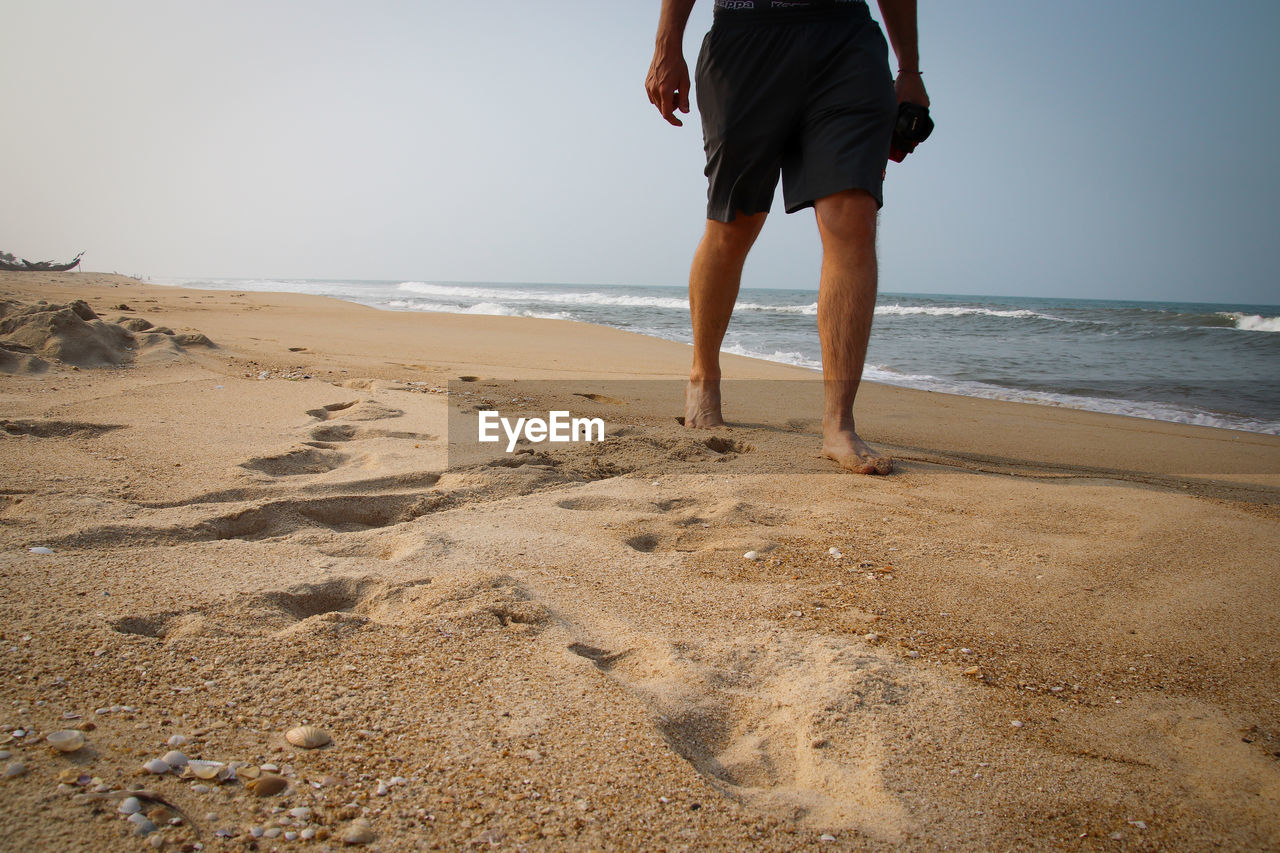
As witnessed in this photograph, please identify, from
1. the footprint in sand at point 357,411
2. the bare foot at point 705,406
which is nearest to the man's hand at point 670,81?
the bare foot at point 705,406

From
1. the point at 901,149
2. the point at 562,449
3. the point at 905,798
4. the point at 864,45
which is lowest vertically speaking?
the point at 905,798

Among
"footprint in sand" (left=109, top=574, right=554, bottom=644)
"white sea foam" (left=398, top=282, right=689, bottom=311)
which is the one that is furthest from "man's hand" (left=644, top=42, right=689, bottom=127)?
"white sea foam" (left=398, top=282, right=689, bottom=311)

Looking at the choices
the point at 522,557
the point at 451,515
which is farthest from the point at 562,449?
the point at 522,557

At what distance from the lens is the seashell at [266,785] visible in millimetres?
734

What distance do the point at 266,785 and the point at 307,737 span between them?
8 centimetres

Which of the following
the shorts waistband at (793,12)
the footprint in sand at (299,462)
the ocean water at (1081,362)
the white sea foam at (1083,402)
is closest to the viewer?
the footprint in sand at (299,462)

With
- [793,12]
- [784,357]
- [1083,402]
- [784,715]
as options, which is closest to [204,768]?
[784,715]

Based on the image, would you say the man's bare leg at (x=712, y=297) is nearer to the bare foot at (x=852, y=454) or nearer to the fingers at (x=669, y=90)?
the fingers at (x=669, y=90)

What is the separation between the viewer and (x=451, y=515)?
1635 millimetres

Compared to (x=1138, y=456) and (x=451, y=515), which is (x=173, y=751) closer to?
(x=451, y=515)

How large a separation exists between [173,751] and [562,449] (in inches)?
60.7

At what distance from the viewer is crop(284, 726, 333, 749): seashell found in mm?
813

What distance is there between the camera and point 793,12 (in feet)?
7.30

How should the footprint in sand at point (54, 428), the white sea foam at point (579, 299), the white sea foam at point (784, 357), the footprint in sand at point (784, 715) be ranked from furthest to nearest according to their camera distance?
1. the white sea foam at point (579, 299)
2. the white sea foam at point (784, 357)
3. the footprint in sand at point (54, 428)
4. the footprint in sand at point (784, 715)
